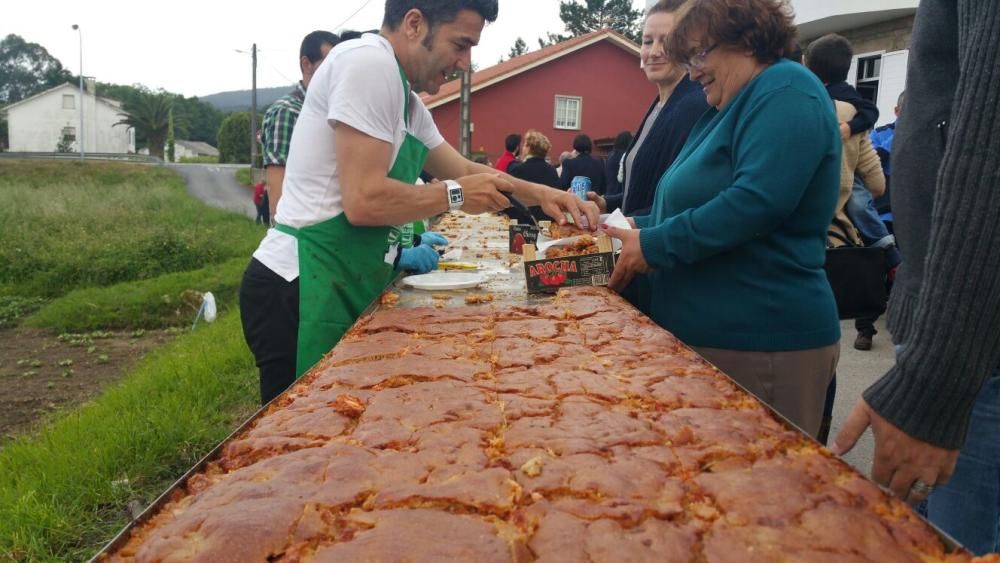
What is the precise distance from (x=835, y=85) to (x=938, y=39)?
3.39 meters

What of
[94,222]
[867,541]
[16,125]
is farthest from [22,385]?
[16,125]

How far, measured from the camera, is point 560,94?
2416cm

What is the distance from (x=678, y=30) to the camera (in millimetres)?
2301

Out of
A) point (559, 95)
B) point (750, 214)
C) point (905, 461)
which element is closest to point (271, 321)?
point (750, 214)

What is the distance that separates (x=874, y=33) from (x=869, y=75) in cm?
72

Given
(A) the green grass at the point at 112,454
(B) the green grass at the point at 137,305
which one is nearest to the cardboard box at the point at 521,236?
(A) the green grass at the point at 112,454

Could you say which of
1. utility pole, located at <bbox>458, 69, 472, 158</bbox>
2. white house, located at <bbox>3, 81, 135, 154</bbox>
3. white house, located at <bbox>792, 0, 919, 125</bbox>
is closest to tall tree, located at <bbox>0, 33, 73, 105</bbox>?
white house, located at <bbox>3, 81, 135, 154</bbox>

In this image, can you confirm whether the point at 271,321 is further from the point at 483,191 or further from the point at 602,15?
the point at 602,15

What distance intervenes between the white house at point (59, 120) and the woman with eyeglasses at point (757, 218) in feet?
275

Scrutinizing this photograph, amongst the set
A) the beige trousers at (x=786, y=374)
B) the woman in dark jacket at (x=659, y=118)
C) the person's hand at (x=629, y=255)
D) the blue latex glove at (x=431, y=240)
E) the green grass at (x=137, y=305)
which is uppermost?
A: the woman in dark jacket at (x=659, y=118)

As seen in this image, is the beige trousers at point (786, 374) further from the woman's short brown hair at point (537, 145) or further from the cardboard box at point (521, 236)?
the woman's short brown hair at point (537, 145)

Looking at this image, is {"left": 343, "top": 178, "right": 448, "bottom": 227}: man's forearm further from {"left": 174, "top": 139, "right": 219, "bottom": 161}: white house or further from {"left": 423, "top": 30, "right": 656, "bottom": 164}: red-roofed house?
{"left": 174, "top": 139, "right": 219, "bottom": 161}: white house

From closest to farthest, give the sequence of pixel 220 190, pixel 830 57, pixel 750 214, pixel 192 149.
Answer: pixel 750 214 < pixel 830 57 < pixel 220 190 < pixel 192 149

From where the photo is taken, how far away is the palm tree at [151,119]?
235ft
